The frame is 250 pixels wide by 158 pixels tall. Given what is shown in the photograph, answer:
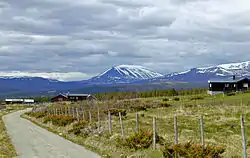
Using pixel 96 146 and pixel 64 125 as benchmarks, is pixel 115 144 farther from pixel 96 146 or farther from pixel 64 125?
pixel 64 125

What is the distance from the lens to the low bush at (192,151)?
1364 centimetres

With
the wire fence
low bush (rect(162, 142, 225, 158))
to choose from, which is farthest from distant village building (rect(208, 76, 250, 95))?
low bush (rect(162, 142, 225, 158))

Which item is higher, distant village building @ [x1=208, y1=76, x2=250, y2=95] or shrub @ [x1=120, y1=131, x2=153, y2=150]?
distant village building @ [x1=208, y1=76, x2=250, y2=95]

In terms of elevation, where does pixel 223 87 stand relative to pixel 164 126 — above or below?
above

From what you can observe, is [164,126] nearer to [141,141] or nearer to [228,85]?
[141,141]

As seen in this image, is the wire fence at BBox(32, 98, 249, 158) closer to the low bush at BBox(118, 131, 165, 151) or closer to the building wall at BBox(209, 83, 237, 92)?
the low bush at BBox(118, 131, 165, 151)

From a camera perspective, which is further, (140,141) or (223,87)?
(223,87)

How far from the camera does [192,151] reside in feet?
45.5

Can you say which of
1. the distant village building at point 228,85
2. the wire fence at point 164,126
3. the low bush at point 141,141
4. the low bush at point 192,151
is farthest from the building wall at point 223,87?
the low bush at point 192,151

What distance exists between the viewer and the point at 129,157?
54.4 ft

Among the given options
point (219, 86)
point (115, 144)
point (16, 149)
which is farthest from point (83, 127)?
point (219, 86)

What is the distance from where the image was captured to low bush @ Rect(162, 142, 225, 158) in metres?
13.6

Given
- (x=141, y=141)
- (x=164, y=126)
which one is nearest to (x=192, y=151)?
(x=141, y=141)

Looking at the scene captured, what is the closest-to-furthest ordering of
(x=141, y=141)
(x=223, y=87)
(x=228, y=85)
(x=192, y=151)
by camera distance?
(x=192, y=151)
(x=141, y=141)
(x=223, y=87)
(x=228, y=85)
